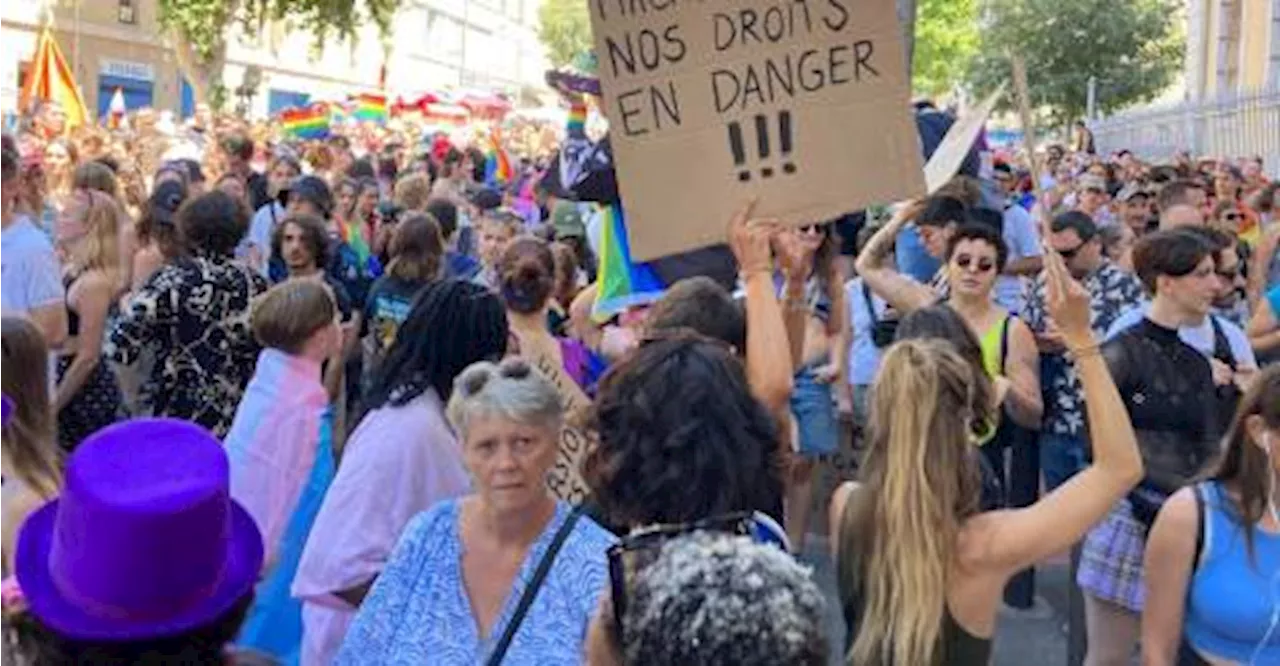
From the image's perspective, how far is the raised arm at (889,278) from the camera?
7023 millimetres

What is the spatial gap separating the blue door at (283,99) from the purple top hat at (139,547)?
52.1 meters

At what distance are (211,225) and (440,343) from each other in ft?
8.00

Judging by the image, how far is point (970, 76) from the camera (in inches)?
1574

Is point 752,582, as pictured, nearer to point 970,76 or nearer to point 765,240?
point 765,240

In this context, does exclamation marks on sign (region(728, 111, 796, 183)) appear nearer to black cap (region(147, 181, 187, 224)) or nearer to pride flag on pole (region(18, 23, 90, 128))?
black cap (region(147, 181, 187, 224))

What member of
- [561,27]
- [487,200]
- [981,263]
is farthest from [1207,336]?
[561,27]

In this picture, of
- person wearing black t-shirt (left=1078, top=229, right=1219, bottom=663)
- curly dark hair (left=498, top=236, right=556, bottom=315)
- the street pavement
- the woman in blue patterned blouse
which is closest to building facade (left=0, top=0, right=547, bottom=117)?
the street pavement

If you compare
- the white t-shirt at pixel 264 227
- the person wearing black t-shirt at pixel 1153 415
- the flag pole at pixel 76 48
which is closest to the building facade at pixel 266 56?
the flag pole at pixel 76 48

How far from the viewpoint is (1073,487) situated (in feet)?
11.4

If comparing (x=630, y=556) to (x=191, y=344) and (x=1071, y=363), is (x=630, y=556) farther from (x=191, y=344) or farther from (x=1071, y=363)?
(x=1071, y=363)

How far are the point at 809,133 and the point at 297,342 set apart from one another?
1.89 metres

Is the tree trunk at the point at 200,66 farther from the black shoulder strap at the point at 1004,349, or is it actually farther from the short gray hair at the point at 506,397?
the short gray hair at the point at 506,397

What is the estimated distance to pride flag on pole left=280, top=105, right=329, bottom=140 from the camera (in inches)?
871

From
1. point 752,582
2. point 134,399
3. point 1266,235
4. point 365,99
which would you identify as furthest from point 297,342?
point 365,99
